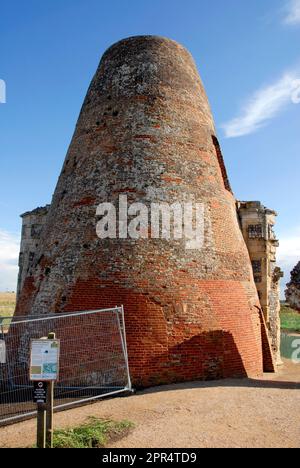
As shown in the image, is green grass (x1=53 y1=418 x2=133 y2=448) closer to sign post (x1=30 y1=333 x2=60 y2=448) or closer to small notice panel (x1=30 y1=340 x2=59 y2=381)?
sign post (x1=30 y1=333 x2=60 y2=448)

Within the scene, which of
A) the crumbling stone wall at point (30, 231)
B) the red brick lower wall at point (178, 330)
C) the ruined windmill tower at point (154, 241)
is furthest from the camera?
the crumbling stone wall at point (30, 231)

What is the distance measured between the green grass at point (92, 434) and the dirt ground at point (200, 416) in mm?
192

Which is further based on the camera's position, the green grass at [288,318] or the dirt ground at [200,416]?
the green grass at [288,318]

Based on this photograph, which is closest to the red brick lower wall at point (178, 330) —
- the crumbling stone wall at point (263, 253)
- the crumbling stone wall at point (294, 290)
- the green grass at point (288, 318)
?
the crumbling stone wall at point (294, 290)

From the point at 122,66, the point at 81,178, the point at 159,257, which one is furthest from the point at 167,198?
the point at 122,66

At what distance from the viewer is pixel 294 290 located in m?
12.7

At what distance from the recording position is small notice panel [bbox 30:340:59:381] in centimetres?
633

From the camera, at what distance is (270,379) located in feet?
37.2

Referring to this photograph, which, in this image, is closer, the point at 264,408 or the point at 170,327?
the point at 264,408

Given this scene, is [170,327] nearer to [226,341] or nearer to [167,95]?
[226,341]

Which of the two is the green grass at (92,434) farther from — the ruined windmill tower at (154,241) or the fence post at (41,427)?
the ruined windmill tower at (154,241)

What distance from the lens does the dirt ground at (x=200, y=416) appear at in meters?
6.43

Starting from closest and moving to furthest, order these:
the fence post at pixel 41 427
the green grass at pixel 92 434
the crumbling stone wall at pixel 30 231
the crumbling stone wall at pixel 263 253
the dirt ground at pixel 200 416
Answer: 1. the fence post at pixel 41 427
2. the green grass at pixel 92 434
3. the dirt ground at pixel 200 416
4. the crumbling stone wall at pixel 263 253
5. the crumbling stone wall at pixel 30 231
